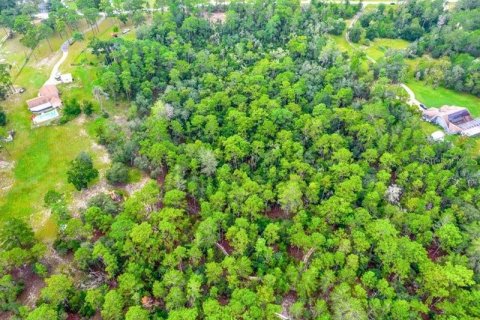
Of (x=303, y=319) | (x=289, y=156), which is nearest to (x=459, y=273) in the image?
(x=303, y=319)

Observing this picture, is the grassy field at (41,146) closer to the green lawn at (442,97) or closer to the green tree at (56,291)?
the green tree at (56,291)

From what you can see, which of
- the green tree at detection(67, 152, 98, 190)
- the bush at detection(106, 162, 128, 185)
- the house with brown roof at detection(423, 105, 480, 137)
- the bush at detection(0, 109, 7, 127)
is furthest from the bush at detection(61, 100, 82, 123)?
the house with brown roof at detection(423, 105, 480, 137)

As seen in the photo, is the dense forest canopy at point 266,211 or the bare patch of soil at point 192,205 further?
the bare patch of soil at point 192,205

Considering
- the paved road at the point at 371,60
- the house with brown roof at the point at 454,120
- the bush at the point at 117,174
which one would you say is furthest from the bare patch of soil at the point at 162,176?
the house with brown roof at the point at 454,120

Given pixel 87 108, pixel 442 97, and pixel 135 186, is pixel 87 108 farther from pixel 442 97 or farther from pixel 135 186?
pixel 442 97

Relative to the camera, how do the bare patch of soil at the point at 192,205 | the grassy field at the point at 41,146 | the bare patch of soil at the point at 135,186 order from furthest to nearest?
1. the bare patch of soil at the point at 135,186
2. the grassy field at the point at 41,146
3. the bare patch of soil at the point at 192,205

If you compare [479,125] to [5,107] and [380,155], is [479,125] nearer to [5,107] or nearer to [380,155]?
[380,155]

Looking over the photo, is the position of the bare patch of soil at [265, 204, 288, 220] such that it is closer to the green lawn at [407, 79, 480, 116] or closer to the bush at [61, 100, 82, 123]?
the bush at [61, 100, 82, 123]
